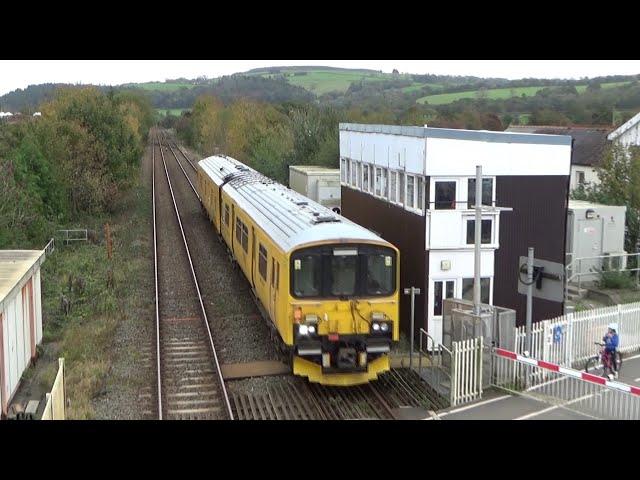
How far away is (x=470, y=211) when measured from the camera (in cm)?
1419

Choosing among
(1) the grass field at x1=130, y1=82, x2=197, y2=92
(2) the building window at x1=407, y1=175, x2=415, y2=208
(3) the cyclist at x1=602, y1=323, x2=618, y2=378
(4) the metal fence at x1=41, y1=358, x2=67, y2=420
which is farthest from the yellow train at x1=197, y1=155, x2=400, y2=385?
(1) the grass field at x1=130, y1=82, x2=197, y2=92

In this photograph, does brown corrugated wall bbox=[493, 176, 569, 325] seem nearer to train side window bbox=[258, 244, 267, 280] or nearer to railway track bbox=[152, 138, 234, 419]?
train side window bbox=[258, 244, 267, 280]

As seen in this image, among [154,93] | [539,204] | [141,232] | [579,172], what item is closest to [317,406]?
[539,204]

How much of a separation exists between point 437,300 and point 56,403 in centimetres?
734

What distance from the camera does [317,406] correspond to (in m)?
11.0

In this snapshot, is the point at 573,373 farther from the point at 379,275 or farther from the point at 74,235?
the point at 74,235

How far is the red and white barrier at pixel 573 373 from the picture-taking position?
9.48 metres

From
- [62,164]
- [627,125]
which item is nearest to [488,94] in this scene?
[627,125]

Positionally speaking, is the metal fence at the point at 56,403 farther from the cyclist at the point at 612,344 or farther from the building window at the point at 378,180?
the building window at the point at 378,180

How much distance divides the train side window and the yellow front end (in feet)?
7.46

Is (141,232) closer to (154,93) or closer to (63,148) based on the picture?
(63,148)

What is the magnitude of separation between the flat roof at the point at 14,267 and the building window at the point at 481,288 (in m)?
8.04

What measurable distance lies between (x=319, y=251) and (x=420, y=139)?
4.06 metres

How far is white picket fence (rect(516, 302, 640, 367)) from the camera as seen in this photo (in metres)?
12.3
